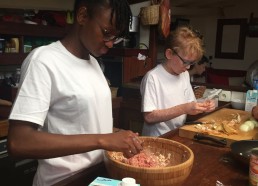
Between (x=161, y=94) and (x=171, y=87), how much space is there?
8 centimetres

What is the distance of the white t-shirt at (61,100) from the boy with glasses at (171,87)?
0.58m

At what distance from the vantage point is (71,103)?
101 cm

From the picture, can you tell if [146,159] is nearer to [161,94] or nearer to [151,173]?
[151,173]

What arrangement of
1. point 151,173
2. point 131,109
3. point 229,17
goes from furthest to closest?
point 229,17 < point 131,109 < point 151,173

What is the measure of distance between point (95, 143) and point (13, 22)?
1.99 meters

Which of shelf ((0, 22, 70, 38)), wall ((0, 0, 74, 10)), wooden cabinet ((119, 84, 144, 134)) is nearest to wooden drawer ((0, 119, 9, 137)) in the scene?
shelf ((0, 22, 70, 38))

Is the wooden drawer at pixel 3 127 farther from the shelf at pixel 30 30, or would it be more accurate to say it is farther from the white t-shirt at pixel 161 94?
the white t-shirt at pixel 161 94

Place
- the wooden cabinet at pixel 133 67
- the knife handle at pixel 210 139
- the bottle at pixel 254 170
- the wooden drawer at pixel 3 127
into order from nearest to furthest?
the bottle at pixel 254 170
the knife handle at pixel 210 139
the wooden drawer at pixel 3 127
the wooden cabinet at pixel 133 67

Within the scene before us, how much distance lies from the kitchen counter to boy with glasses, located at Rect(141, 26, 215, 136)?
296 millimetres

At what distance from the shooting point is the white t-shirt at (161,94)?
1.73 metres

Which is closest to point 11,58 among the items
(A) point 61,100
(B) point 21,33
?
(B) point 21,33

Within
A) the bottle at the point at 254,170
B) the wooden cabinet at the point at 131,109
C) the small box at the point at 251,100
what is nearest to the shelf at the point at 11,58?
the wooden cabinet at the point at 131,109

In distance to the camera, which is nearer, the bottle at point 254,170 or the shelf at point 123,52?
the bottle at point 254,170

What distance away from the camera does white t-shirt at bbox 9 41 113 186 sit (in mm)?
902
